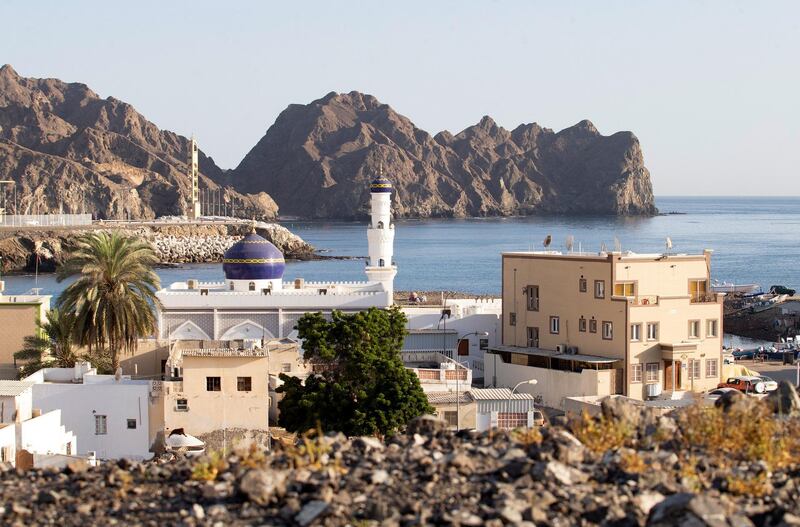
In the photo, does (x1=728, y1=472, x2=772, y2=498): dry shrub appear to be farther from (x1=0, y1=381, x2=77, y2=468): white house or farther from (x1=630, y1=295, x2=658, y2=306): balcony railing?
(x1=630, y1=295, x2=658, y2=306): balcony railing

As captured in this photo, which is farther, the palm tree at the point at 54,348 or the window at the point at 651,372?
the window at the point at 651,372

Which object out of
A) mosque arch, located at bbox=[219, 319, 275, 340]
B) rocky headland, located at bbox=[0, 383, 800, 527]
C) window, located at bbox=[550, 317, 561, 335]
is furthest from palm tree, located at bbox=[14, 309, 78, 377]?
rocky headland, located at bbox=[0, 383, 800, 527]

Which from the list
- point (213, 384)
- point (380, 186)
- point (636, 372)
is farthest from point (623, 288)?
point (380, 186)

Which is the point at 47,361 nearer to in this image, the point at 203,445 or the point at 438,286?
the point at 203,445

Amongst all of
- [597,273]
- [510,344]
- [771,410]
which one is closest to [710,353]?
[597,273]

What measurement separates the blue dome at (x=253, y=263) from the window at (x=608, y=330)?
14685mm

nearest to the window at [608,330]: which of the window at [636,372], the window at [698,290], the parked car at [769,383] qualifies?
the window at [636,372]

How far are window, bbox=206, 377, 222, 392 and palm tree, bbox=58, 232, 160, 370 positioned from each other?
5568mm

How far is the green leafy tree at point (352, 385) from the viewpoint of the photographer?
27.9 m

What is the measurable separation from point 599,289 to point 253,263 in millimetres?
14748

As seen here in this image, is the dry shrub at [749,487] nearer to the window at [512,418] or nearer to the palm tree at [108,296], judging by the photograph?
the window at [512,418]

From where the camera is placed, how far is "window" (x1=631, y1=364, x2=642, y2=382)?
121ft

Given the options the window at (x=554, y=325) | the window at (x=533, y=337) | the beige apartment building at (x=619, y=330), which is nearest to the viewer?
the beige apartment building at (x=619, y=330)

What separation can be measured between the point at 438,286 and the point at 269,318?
69.7 meters
